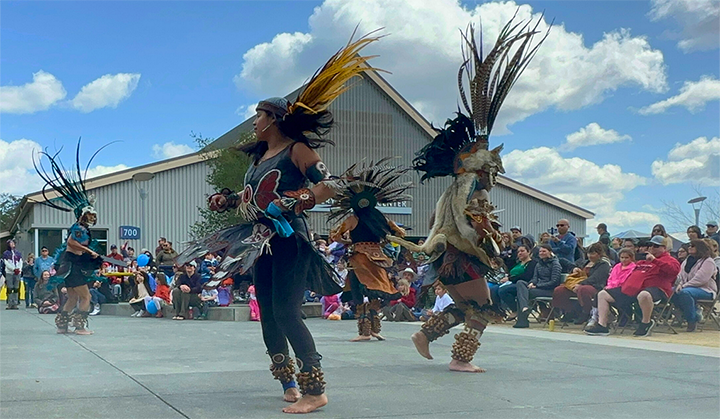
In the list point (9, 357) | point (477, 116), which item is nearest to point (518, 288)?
point (477, 116)

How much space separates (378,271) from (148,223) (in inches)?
1058

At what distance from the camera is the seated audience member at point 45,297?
1678 cm

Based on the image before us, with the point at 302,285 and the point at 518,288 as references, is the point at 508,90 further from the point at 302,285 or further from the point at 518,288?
the point at 518,288

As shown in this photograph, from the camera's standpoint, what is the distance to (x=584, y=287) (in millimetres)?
11141

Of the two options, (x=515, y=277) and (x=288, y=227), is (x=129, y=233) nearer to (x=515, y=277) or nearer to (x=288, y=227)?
(x=515, y=277)

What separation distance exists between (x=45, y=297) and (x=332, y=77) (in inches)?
589

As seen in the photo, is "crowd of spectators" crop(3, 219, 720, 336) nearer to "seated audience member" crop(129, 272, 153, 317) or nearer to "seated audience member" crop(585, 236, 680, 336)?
"seated audience member" crop(585, 236, 680, 336)

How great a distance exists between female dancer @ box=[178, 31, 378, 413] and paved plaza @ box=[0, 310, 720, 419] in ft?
1.08

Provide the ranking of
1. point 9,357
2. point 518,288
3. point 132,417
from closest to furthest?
point 132,417
point 9,357
point 518,288

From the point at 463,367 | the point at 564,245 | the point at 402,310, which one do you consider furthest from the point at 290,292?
the point at 564,245

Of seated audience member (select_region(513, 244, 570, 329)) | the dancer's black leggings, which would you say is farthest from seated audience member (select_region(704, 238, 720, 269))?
the dancer's black leggings

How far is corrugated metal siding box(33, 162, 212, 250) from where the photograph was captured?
32938 millimetres

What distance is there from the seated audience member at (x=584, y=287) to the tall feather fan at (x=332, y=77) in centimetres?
760

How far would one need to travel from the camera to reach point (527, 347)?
8227mm
